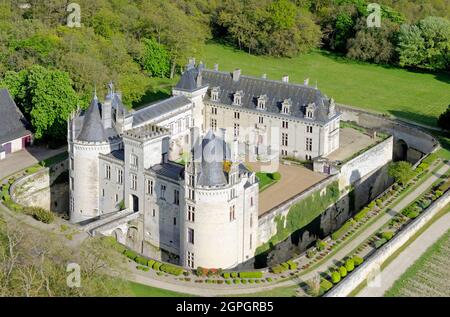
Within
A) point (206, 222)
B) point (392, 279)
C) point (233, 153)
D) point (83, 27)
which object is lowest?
point (392, 279)

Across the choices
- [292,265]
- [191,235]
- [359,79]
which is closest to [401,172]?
[292,265]

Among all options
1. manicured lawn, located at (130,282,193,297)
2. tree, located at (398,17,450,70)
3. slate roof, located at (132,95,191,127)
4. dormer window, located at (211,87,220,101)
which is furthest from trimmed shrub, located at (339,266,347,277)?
tree, located at (398,17,450,70)

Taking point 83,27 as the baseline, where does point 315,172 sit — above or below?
below

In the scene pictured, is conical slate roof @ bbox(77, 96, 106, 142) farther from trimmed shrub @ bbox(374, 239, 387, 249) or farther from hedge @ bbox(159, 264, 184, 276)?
trimmed shrub @ bbox(374, 239, 387, 249)

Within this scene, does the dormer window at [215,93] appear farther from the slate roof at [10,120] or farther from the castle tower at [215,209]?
the castle tower at [215,209]

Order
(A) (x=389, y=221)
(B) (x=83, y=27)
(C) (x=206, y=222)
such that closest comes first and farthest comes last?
(C) (x=206, y=222) → (A) (x=389, y=221) → (B) (x=83, y=27)
